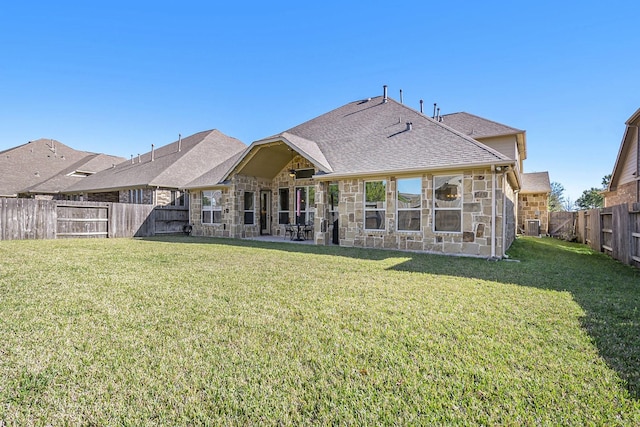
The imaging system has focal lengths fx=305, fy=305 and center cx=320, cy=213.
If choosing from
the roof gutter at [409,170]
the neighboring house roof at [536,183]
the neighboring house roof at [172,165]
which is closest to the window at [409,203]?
the roof gutter at [409,170]

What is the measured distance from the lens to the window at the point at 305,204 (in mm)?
14070

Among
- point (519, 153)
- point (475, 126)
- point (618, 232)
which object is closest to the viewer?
point (618, 232)

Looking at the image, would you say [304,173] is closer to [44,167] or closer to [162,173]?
[162,173]

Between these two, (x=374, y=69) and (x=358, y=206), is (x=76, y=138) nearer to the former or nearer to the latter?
(x=374, y=69)

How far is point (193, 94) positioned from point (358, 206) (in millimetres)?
14650

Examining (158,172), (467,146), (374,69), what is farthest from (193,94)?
(467,146)

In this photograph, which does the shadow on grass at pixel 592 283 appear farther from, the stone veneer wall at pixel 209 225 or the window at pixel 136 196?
the window at pixel 136 196

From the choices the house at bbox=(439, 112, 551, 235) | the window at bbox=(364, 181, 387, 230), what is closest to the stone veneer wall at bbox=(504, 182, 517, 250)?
the house at bbox=(439, 112, 551, 235)

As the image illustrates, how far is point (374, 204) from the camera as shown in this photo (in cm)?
1048

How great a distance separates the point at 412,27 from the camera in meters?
12.2

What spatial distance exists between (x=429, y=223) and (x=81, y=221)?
46.8 feet

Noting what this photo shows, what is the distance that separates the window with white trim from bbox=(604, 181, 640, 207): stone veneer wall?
1355 centimetres

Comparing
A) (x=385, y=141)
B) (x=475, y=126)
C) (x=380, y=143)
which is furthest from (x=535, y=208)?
(x=380, y=143)

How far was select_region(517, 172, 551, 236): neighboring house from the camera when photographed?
17.9 m
